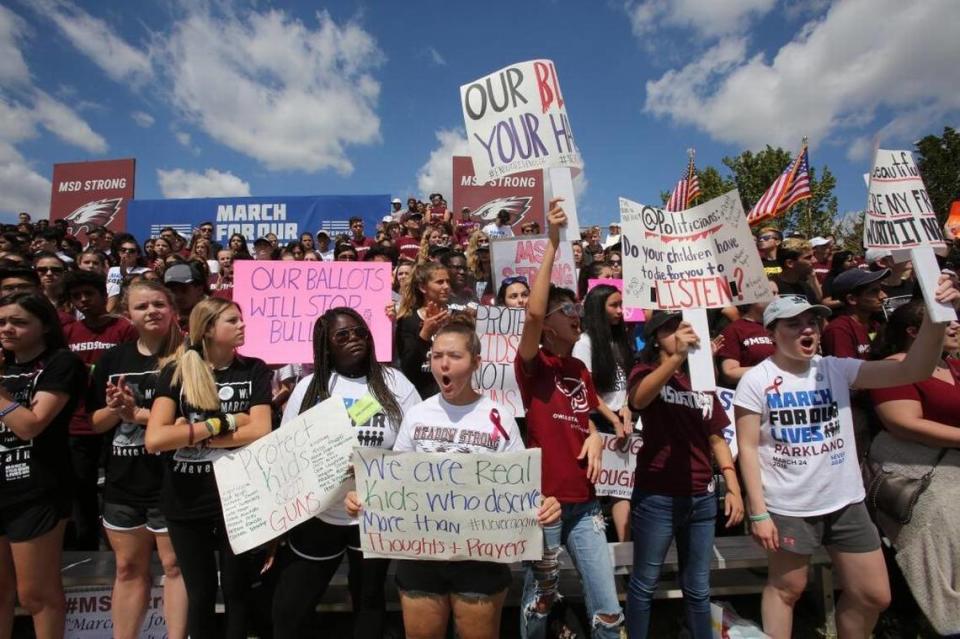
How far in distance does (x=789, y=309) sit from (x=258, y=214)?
14443 mm

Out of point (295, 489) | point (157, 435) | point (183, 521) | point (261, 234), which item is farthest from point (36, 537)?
point (261, 234)

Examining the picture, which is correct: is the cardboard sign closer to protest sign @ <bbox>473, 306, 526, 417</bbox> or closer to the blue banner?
protest sign @ <bbox>473, 306, 526, 417</bbox>

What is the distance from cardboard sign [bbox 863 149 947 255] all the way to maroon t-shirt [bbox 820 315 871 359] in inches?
47.0

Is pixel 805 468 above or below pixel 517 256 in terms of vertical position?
below

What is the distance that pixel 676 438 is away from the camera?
3.01 m

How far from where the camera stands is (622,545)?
3.70 m

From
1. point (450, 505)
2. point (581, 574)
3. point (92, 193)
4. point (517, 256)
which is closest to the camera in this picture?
point (450, 505)

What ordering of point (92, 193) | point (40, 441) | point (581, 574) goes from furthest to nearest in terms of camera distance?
point (92, 193) → point (40, 441) → point (581, 574)

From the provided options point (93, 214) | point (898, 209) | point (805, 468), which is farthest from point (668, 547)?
point (93, 214)

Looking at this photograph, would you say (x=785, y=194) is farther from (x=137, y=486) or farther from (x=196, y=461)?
(x=137, y=486)

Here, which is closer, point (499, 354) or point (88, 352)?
point (499, 354)

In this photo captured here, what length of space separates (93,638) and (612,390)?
3.86 m

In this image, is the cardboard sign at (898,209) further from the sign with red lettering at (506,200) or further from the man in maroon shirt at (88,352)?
the sign with red lettering at (506,200)

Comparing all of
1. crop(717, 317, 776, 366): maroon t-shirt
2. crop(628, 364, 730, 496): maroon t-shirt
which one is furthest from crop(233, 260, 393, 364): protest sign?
crop(717, 317, 776, 366): maroon t-shirt
